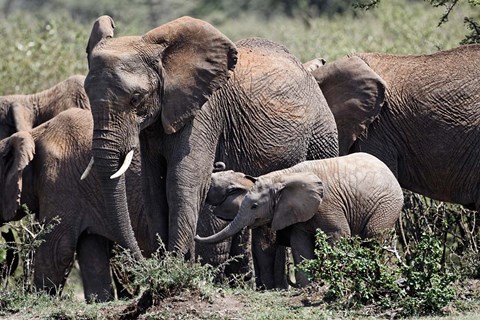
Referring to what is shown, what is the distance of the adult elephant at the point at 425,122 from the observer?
1393cm

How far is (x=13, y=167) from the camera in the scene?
1399cm

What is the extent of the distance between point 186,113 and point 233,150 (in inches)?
32.6

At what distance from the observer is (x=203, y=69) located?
11.8 metres

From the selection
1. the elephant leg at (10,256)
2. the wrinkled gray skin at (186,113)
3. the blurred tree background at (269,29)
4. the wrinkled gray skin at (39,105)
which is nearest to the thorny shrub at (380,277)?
the wrinkled gray skin at (186,113)

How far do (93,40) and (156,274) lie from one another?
2523 mm

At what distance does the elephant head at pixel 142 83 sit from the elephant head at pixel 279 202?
0.83 metres

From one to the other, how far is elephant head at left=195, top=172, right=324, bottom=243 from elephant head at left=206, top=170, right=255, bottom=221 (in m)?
0.16

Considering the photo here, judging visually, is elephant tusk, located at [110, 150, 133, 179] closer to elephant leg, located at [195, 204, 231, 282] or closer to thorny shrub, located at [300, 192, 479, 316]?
elephant leg, located at [195, 204, 231, 282]

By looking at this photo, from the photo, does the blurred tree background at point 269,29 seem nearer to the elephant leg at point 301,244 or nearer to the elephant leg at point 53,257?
the elephant leg at point 301,244

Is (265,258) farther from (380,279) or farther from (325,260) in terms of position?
(380,279)

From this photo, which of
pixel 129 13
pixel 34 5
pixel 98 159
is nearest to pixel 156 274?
pixel 98 159

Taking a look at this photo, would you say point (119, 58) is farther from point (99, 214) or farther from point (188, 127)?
point (99, 214)

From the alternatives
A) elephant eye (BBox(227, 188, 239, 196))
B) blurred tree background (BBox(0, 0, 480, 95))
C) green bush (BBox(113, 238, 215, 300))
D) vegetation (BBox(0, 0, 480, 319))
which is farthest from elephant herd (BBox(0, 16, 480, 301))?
blurred tree background (BBox(0, 0, 480, 95))

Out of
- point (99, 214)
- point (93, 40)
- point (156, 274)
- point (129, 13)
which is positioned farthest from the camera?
point (129, 13)
